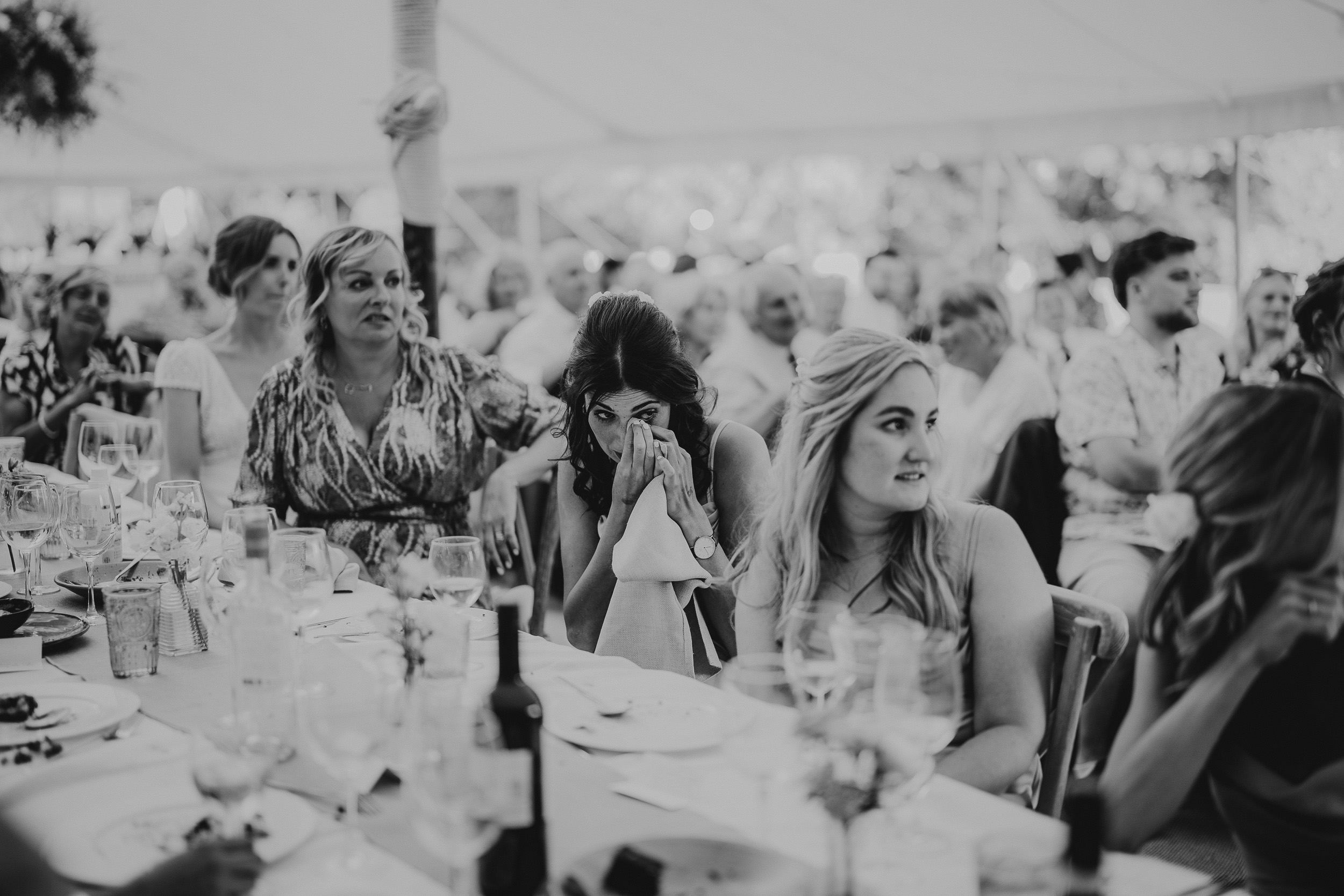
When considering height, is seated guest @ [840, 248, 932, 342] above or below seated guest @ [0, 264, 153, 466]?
above

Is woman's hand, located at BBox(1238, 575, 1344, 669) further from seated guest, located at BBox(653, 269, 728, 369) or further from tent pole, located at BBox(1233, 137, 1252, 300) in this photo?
tent pole, located at BBox(1233, 137, 1252, 300)

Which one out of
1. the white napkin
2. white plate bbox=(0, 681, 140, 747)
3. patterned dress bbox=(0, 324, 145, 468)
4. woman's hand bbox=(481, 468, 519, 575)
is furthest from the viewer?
patterned dress bbox=(0, 324, 145, 468)

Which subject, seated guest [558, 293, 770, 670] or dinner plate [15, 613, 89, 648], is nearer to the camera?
dinner plate [15, 613, 89, 648]

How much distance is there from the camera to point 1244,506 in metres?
1.45

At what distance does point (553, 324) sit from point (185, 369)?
3023 millimetres

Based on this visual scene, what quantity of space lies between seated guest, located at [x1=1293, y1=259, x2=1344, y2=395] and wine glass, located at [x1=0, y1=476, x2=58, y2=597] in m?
2.91

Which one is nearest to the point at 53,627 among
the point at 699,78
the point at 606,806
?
the point at 606,806

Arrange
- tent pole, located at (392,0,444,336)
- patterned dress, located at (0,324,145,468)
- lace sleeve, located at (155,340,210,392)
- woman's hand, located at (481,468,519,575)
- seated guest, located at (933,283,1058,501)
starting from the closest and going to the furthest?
woman's hand, located at (481,468,519,575) < tent pole, located at (392,0,444,336) < lace sleeve, located at (155,340,210,392) < seated guest, located at (933,283,1058,501) < patterned dress, located at (0,324,145,468)

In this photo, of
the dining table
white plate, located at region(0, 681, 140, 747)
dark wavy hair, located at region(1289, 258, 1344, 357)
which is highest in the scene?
dark wavy hair, located at region(1289, 258, 1344, 357)

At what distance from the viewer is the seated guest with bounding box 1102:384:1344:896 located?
4.67ft

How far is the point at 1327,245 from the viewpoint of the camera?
9617 millimetres

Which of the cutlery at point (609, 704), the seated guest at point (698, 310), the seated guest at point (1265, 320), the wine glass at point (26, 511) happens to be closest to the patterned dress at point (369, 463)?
Answer: the wine glass at point (26, 511)

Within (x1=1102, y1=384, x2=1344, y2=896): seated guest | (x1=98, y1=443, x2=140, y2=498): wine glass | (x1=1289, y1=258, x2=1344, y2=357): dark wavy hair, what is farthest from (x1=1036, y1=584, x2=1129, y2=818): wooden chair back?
(x1=98, y1=443, x2=140, y2=498): wine glass

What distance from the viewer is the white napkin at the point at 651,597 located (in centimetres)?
244
